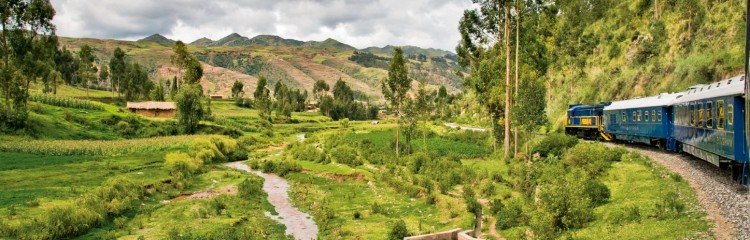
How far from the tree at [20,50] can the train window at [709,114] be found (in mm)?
75449

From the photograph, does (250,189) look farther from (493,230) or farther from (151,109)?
(151,109)

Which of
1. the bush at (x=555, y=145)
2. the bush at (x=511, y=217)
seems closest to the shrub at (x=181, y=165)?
the bush at (x=511, y=217)

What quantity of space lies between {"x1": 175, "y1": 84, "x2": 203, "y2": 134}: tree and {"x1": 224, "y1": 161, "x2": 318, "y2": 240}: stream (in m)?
40.7

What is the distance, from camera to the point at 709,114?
2339 cm

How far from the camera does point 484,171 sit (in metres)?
40.0

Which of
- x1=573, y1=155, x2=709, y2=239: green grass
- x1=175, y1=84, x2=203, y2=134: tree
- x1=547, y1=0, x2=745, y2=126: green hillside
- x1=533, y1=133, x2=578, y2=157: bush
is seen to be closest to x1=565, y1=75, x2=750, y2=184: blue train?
x1=573, y1=155, x2=709, y2=239: green grass

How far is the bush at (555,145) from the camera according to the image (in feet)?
132

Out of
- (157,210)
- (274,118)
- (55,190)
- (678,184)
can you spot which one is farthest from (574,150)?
(274,118)

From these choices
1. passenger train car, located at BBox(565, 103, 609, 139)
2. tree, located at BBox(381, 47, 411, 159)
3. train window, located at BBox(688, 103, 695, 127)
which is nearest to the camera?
train window, located at BBox(688, 103, 695, 127)

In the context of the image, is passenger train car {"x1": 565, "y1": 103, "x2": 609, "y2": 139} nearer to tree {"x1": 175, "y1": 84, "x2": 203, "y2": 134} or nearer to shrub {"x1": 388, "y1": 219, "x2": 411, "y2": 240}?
shrub {"x1": 388, "y1": 219, "x2": 411, "y2": 240}

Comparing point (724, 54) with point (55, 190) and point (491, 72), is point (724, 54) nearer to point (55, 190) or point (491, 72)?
point (491, 72)

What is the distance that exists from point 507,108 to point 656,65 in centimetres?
2858

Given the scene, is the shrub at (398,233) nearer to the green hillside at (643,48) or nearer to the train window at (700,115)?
the train window at (700,115)

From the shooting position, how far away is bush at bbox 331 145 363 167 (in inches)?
2291
